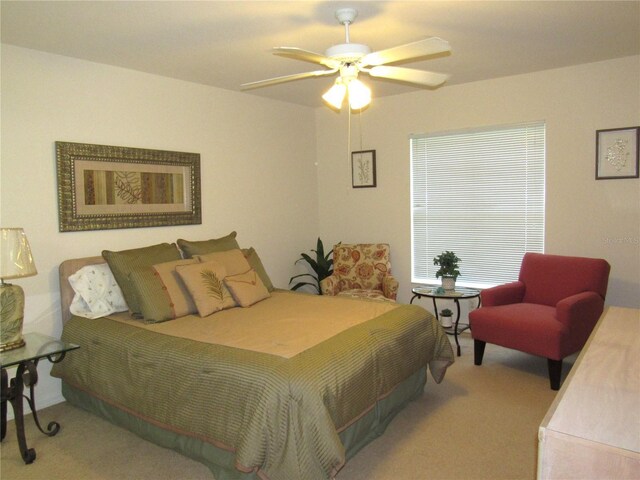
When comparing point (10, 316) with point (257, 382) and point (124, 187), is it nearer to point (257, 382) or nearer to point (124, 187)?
point (124, 187)

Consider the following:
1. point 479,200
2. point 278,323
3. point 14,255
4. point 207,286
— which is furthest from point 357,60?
point 479,200

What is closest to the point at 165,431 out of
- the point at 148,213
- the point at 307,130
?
the point at 148,213

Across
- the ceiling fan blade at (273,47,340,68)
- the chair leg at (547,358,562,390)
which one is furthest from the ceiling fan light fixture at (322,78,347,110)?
the chair leg at (547,358,562,390)

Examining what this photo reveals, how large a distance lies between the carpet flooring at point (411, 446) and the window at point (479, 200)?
1.47m

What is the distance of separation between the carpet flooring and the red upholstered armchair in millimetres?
323

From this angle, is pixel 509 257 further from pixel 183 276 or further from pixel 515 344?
pixel 183 276

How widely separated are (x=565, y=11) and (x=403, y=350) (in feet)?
7.24

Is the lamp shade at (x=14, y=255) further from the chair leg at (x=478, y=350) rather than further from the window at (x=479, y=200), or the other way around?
the window at (x=479, y=200)

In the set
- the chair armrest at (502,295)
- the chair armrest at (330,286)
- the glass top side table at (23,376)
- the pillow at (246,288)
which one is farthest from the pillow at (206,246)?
the chair armrest at (502,295)

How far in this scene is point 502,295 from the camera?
3.92 metres

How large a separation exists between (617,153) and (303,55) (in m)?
2.92

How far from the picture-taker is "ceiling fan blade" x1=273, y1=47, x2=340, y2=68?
2254mm

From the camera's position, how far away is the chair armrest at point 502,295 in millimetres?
3885

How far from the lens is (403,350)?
113 inches
